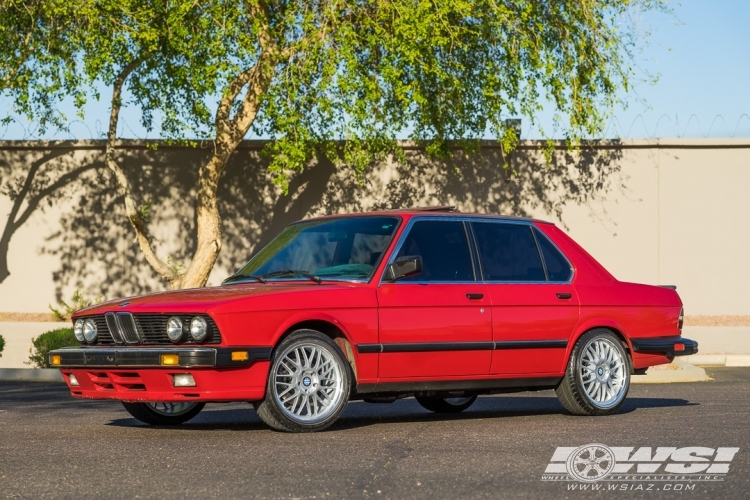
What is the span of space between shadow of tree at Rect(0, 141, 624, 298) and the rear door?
1151 cm

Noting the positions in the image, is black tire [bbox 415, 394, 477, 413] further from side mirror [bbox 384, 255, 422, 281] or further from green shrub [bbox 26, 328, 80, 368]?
green shrub [bbox 26, 328, 80, 368]

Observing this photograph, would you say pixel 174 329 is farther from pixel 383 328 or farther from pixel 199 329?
pixel 383 328

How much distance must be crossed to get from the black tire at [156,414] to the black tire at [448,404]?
2245mm

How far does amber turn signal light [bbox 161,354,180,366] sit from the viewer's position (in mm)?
8359

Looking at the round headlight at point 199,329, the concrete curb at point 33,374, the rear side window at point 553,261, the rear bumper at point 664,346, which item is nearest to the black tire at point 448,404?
the rear side window at point 553,261

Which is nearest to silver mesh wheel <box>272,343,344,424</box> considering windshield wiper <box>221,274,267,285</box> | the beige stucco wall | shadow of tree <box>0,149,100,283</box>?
windshield wiper <box>221,274,267,285</box>

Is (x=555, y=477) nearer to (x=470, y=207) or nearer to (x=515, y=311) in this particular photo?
(x=515, y=311)

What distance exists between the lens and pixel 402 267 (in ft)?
30.1

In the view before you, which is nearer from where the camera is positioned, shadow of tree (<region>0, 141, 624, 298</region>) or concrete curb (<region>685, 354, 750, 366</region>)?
concrete curb (<region>685, 354, 750, 366</region>)

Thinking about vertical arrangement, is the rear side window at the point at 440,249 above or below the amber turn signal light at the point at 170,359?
above

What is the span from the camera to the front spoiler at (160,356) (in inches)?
327

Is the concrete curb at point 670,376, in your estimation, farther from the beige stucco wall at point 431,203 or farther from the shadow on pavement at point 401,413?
the beige stucco wall at point 431,203

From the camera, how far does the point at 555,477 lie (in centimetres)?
671

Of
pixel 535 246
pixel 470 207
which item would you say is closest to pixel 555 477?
pixel 535 246
